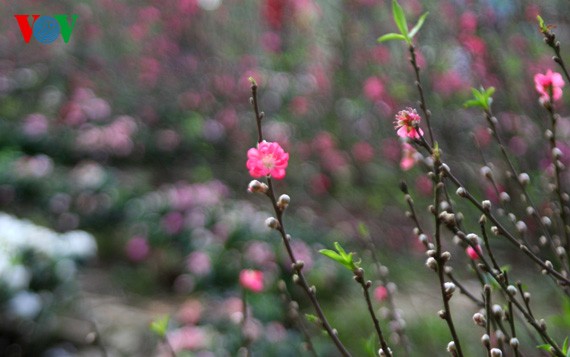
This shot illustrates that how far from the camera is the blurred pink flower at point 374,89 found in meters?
4.56

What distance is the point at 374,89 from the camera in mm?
4562

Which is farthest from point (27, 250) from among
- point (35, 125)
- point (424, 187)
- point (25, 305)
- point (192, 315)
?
point (35, 125)

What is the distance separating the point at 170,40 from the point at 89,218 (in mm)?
2328

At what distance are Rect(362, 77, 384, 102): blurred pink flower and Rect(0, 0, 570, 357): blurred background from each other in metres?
0.02

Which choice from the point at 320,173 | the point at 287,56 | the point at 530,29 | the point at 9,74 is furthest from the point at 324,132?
the point at 9,74

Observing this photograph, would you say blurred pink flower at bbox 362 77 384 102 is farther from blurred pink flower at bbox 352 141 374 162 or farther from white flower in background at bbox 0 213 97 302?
white flower in background at bbox 0 213 97 302

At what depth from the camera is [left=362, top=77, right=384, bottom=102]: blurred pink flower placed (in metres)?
4.56

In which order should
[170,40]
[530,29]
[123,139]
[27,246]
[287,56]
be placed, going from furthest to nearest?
1. [123,139]
2. [170,40]
3. [287,56]
4. [27,246]
5. [530,29]

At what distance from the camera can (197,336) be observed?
143 inches

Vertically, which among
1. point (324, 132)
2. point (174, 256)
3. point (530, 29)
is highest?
point (530, 29)

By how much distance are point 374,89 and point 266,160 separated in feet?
12.1

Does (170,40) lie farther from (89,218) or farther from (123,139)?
(89,218)

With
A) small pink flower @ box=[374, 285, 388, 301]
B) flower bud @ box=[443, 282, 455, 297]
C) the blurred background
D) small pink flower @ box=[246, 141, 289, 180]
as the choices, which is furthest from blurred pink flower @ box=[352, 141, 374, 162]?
flower bud @ box=[443, 282, 455, 297]

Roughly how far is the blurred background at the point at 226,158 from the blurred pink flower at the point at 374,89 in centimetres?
2
